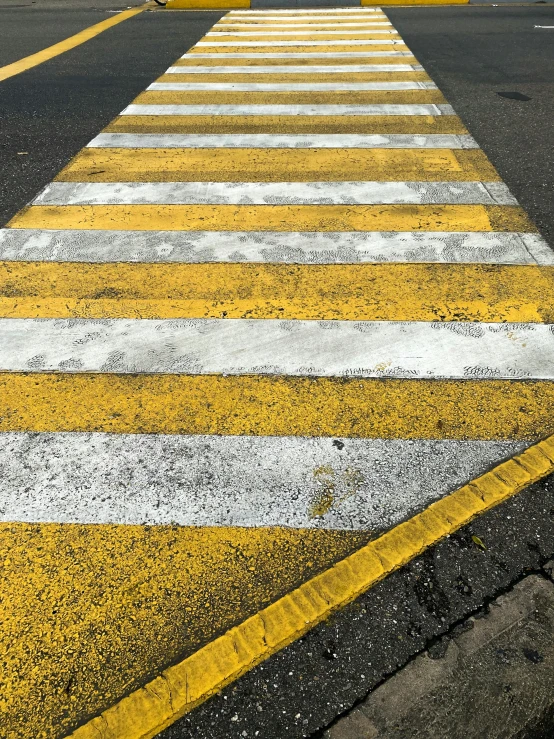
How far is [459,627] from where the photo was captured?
2.13m


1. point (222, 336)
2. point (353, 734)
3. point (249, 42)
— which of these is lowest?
point (353, 734)

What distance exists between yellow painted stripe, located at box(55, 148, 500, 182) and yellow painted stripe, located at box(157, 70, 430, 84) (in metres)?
2.77

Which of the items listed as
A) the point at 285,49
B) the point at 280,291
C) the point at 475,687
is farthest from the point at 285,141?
the point at 475,687

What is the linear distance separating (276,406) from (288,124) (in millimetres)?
4517

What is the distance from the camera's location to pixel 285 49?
32.3 ft

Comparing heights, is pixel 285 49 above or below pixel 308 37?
below

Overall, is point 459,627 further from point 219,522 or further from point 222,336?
point 222,336

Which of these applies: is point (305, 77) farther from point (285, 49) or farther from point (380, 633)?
point (380, 633)

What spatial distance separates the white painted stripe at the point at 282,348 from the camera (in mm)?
3293

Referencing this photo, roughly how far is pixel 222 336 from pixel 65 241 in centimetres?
175

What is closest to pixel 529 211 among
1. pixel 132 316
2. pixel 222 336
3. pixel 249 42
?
pixel 222 336

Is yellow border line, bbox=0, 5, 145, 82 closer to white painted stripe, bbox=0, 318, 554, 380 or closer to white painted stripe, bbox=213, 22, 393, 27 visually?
white painted stripe, bbox=213, 22, 393, 27

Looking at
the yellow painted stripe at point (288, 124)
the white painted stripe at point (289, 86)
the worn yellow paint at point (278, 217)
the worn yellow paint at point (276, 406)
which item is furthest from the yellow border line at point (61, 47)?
the worn yellow paint at point (276, 406)

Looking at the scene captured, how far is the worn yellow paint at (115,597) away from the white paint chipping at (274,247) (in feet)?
7.58
